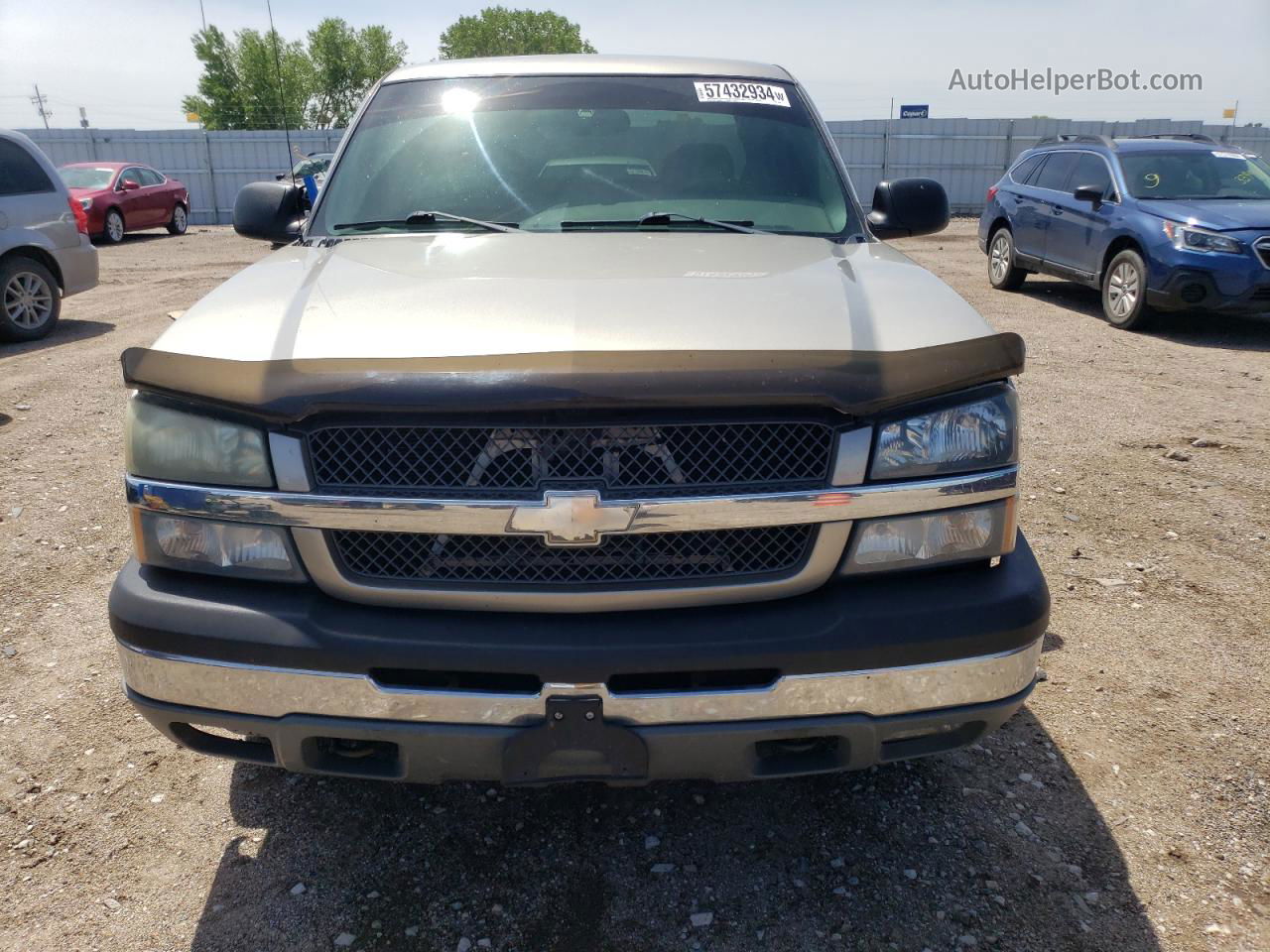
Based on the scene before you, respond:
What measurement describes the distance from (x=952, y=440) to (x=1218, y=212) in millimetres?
8669

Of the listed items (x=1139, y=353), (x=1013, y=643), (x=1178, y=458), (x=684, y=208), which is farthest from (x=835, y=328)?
(x=1139, y=353)

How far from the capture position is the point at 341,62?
77.0 meters

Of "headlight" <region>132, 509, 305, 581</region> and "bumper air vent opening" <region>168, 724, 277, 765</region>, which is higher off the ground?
"headlight" <region>132, 509, 305, 581</region>

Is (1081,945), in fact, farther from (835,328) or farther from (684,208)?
(684,208)

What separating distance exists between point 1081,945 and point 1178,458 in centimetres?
427

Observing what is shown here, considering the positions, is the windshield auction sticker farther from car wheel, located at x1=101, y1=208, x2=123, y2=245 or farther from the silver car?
car wheel, located at x1=101, y1=208, x2=123, y2=245

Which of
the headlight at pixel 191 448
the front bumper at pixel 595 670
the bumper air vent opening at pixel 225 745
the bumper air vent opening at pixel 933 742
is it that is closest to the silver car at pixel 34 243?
the headlight at pixel 191 448

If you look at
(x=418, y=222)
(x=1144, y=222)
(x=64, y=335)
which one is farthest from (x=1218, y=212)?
(x=64, y=335)

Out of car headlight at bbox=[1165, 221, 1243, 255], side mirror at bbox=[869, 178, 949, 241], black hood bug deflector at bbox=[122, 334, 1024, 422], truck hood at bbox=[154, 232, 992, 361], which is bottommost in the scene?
car headlight at bbox=[1165, 221, 1243, 255]

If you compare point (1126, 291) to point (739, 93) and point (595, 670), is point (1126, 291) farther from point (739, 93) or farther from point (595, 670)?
point (595, 670)

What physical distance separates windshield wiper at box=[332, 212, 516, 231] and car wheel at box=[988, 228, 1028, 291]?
1006 cm

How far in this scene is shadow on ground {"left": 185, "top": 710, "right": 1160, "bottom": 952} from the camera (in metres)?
2.24

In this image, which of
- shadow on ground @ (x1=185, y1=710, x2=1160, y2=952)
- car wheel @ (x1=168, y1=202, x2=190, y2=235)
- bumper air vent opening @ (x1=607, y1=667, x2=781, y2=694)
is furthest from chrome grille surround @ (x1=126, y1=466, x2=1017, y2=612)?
car wheel @ (x1=168, y1=202, x2=190, y2=235)

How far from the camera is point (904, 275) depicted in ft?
8.57
